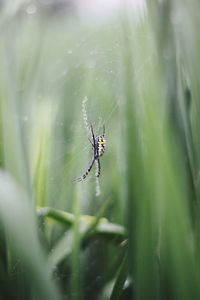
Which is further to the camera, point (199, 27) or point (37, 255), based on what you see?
point (199, 27)

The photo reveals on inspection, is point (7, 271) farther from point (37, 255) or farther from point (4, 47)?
point (4, 47)

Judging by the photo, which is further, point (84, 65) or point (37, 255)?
point (84, 65)

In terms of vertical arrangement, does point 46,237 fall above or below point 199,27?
below

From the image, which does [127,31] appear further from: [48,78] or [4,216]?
[4,216]

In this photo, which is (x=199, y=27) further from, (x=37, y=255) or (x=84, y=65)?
(x=37, y=255)

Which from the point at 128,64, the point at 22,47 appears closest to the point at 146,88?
the point at 128,64

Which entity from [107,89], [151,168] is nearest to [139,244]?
[151,168]
